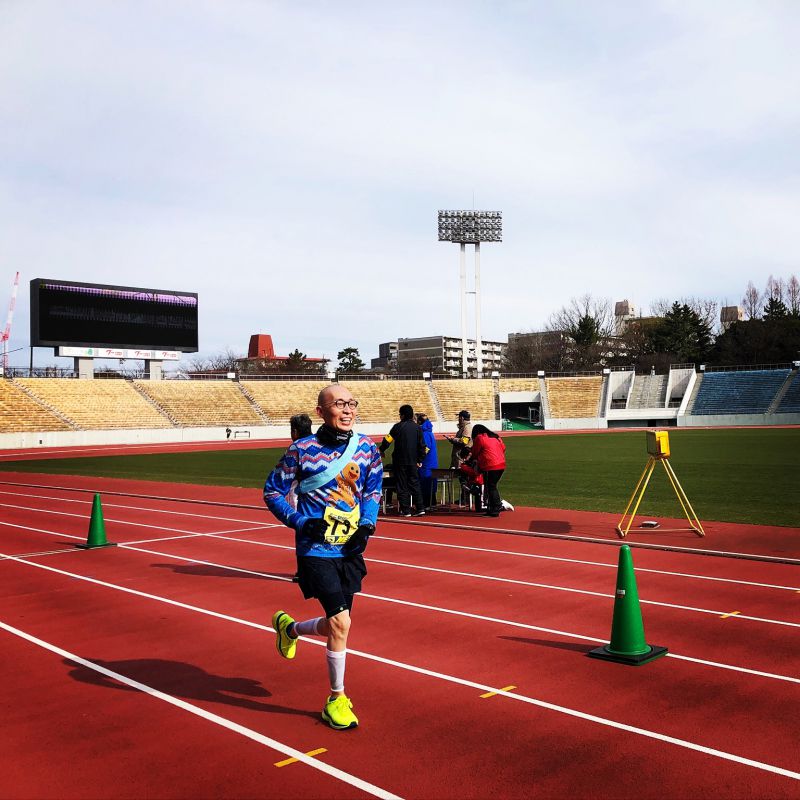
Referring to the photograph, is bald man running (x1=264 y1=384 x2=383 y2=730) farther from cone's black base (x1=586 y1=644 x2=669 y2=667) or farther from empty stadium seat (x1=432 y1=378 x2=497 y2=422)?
empty stadium seat (x1=432 y1=378 x2=497 y2=422)

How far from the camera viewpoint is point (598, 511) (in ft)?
49.9

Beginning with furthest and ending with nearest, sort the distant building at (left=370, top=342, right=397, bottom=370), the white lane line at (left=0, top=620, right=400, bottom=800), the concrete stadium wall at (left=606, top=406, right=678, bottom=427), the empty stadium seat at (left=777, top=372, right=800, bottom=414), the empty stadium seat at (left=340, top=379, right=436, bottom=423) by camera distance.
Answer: the distant building at (left=370, top=342, right=397, bottom=370), the concrete stadium wall at (left=606, top=406, right=678, bottom=427), the empty stadium seat at (left=777, top=372, right=800, bottom=414), the empty stadium seat at (left=340, top=379, right=436, bottom=423), the white lane line at (left=0, top=620, right=400, bottom=800)

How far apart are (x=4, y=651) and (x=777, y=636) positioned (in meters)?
6.91

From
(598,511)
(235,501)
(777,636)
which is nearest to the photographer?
(777,636)

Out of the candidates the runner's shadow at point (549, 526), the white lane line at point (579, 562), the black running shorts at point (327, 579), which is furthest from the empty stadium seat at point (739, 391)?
the black running shorts at point (327, 579)

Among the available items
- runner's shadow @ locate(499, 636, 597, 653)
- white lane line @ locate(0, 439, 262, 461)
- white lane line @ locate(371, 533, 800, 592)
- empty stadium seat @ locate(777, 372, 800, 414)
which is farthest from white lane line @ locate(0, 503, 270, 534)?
empty stadium seat @ locate(777, 372, 800, 414)

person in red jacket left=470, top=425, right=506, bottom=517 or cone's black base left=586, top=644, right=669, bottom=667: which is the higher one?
person in red jacket left=470, top=425, right=506, bottom=517

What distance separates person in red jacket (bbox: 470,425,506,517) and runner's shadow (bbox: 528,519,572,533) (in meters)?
1.03

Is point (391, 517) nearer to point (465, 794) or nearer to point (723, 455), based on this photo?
point (465, 794)

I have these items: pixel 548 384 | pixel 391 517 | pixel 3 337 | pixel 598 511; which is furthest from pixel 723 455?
pixel 3 337

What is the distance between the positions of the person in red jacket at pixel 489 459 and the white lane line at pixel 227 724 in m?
8.62

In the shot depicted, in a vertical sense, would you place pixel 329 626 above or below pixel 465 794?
above

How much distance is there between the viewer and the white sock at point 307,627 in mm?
5243

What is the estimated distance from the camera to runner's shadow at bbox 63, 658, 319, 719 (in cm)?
555
